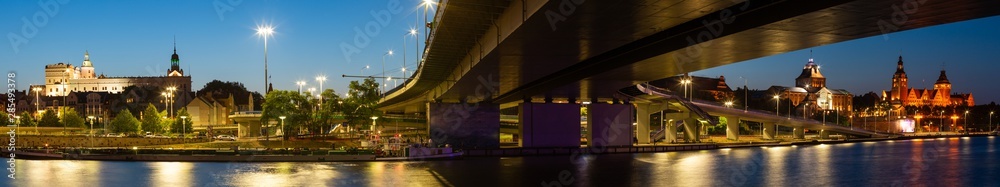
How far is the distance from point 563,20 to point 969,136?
159156 millimetres

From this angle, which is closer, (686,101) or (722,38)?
(722,38)

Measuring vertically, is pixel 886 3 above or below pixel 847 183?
above

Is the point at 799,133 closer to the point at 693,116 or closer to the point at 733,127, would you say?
the point at 733,127

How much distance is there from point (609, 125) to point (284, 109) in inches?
1389

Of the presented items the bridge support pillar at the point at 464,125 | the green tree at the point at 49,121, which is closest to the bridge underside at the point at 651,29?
the bridge support pillar at the point at 464,125

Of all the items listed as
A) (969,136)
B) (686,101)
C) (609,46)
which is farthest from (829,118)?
(609,46)

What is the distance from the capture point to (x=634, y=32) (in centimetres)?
2683

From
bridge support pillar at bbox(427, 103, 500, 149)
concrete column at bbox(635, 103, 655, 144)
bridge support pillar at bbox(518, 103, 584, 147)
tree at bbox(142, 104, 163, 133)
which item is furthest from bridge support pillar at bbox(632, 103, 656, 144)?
tree at bbox(142, 104, 163, 133)

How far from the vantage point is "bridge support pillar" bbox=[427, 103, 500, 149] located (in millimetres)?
73250

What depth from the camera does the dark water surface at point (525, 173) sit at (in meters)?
41.4

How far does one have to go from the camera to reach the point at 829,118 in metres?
173

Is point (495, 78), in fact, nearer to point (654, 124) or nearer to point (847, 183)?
point (847, 183)

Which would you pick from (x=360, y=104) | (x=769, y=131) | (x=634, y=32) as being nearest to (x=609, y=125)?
(x=360, y=104)

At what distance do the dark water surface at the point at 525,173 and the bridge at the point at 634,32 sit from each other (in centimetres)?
587
